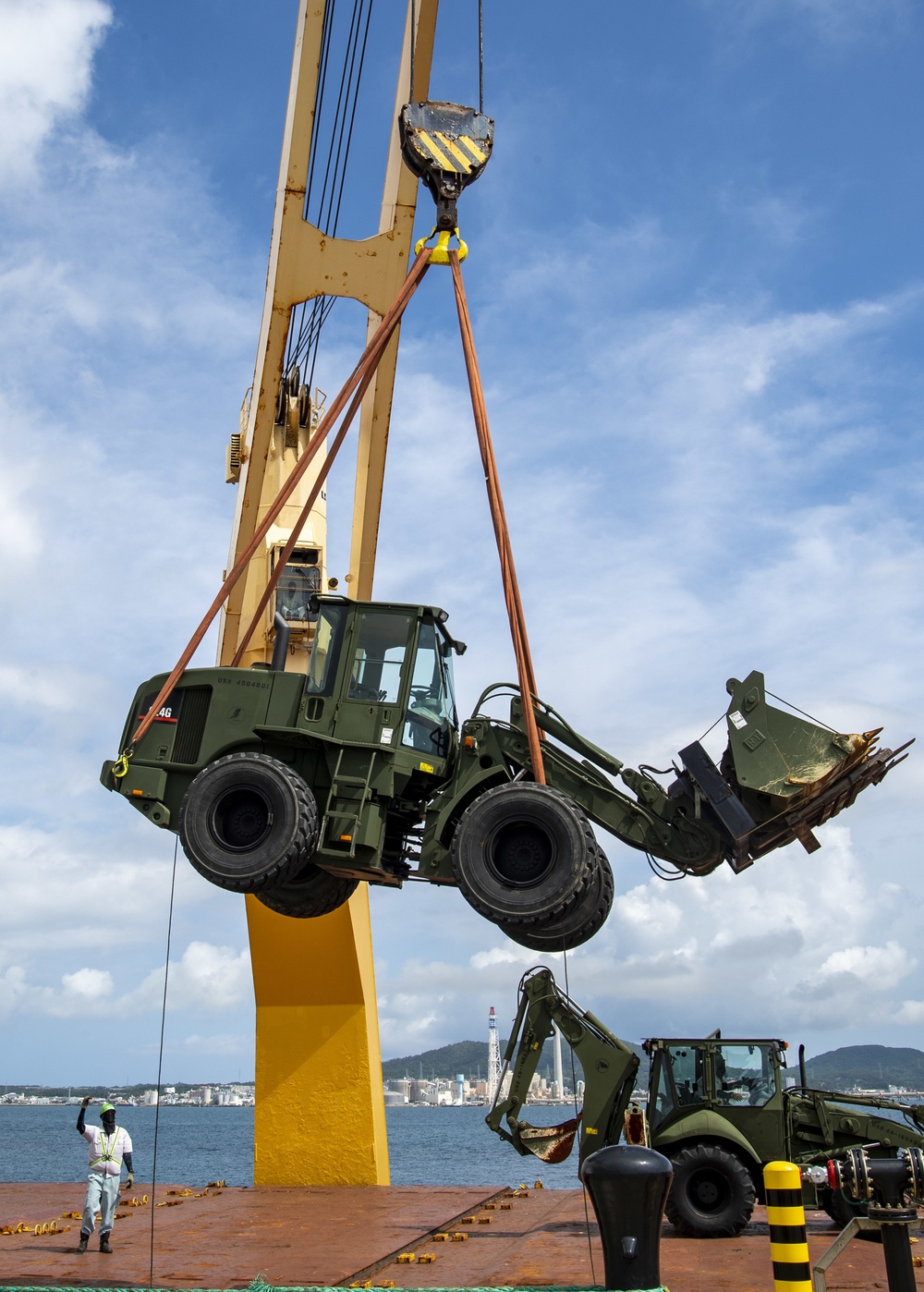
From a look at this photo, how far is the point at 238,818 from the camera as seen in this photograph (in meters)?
7.70

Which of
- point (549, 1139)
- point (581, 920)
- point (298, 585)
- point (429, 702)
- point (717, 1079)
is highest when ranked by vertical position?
point (298, 585)

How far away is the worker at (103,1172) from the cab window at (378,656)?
4240 millimetres

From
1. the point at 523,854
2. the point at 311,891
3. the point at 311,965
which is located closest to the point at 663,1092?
the point at 311,891

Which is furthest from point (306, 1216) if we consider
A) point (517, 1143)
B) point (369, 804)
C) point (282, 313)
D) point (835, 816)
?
point (282, 313)

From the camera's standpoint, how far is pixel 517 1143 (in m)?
10.3

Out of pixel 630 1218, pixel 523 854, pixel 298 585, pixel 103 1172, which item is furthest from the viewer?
pixel 298 585

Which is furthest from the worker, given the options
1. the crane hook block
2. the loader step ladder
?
the crane hook block

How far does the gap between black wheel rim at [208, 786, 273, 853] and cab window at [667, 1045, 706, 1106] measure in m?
4.71

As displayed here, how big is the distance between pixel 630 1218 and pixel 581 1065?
559cm

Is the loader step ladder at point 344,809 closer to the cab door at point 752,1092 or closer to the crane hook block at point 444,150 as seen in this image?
the crane hook block at point 444,150

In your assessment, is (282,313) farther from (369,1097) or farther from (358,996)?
(369,1097)

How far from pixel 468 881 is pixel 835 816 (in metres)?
2.92

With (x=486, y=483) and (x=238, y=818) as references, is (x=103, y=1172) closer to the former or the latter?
(x=238, y=818)

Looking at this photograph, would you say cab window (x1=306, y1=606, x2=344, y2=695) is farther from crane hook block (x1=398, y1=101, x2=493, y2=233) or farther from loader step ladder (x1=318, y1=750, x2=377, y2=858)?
crane hook block (x1=398, y1=101, x2=493, y2=233)
